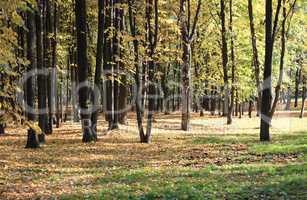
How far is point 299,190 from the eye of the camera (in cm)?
1010

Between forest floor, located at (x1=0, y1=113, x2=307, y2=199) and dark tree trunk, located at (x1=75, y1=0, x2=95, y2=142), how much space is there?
0.87 meters

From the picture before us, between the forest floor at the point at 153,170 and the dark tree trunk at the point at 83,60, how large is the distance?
87 centimetres

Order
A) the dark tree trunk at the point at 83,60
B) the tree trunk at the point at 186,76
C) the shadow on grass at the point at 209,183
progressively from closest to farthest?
the shadow on grass at the point at 209,183 < the dark tree trunk at the point at 83,60 < the tree trunk at the point at 186,76

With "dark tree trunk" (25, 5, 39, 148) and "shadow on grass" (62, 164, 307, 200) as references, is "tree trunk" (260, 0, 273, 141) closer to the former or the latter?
"shadow on grass" (62, 164, 307, 200)

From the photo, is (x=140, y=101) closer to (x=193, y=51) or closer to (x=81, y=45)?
(x=81, y=45)

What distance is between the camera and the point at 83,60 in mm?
22188

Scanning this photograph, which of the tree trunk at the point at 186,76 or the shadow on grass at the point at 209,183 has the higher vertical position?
the tree trunk at the point at 186,76

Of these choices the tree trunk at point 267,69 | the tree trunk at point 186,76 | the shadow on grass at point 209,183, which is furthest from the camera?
the tree trunk at point 186,76

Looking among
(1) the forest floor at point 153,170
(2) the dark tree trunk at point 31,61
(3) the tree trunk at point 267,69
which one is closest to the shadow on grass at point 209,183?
(1) the forest floor at point 153,170

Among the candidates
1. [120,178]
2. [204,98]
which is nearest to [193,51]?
[204,98]

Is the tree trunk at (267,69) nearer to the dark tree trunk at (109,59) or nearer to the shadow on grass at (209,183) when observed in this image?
the shadow on grass at (209,183)

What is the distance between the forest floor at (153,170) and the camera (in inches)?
417

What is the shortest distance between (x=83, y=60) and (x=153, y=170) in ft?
31.0

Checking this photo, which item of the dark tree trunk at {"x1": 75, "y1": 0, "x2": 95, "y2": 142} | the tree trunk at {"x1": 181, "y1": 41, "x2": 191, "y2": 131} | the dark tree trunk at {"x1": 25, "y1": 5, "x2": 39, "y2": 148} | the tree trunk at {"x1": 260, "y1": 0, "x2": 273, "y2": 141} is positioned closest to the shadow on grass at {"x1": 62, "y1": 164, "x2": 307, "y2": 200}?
the dark tree trunk at {"x1": 25, "y1": 5, "x2": 39, "y2": 148}
